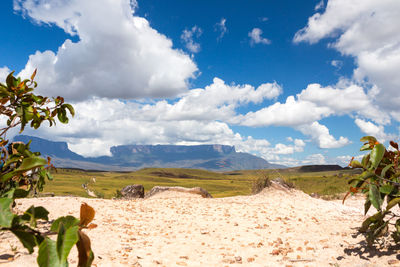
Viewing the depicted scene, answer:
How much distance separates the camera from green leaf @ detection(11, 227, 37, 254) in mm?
1506

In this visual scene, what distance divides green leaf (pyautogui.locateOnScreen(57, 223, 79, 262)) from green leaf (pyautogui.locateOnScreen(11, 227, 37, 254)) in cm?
24

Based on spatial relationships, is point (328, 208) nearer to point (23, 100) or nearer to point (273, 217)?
point (273, 217)

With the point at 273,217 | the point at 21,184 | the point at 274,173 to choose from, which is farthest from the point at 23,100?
the point at 274,173

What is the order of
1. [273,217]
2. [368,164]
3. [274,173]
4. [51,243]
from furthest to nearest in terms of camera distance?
[274,173] < [273,217] < [368,164] < [51,243]

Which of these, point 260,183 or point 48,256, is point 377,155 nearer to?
point 48,256

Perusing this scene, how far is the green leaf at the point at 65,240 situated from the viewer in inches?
55.0

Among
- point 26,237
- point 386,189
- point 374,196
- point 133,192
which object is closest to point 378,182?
point 386,189

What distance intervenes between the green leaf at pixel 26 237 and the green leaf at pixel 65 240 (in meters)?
0.24

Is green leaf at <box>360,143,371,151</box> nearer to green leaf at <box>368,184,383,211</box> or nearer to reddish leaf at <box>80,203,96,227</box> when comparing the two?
green leaf at <box>368,184,383,211</box>

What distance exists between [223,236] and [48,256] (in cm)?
784

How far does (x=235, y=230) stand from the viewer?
9.22 meters

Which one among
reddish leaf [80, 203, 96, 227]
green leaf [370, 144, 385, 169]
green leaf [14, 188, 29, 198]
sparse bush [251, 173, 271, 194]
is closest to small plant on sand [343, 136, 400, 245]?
green leaf [370, 144, 385, 169]

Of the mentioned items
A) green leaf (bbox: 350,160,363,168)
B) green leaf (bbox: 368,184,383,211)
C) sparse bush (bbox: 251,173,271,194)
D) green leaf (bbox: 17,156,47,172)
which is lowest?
sparse bush (bbox: 251,173,271,194)

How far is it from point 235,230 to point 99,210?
5663mm
